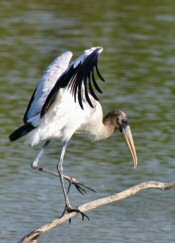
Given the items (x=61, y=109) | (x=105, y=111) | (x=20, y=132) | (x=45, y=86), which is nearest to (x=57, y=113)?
(x=61, y=109)

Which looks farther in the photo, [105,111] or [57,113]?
[105,111]

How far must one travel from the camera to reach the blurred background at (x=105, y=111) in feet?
39.0

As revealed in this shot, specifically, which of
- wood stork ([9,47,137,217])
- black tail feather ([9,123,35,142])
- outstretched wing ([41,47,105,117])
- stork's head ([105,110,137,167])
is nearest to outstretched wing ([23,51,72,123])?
wood stork ([9,47,137,217])

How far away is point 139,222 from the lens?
11883 millimetres

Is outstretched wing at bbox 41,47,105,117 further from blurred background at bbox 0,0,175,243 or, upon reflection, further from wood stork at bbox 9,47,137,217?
blurred background at bbox 0,0,175,243

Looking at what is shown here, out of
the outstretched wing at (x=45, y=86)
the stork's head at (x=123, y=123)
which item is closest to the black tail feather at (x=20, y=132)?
the outstretched wing at (x=45, y=86)

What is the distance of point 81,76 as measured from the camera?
10.3m

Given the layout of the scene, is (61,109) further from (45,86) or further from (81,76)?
(81,76)

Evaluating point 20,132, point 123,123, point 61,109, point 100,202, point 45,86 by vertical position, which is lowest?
point 123,123

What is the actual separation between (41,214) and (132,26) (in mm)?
12553

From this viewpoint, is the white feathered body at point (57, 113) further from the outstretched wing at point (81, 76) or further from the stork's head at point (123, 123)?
the stork's head at point (123, 123)

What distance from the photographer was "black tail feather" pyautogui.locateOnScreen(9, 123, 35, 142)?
1084cm

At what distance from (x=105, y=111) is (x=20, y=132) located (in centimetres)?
565

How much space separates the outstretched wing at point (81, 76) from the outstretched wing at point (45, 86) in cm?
37
